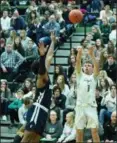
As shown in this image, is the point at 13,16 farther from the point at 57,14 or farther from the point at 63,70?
the point at 63,70

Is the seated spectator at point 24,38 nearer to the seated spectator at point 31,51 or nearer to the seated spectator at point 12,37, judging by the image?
the seated spectator at point 12,37

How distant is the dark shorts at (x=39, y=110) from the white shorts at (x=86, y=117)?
234cm

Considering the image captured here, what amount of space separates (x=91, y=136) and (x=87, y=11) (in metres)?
7.38

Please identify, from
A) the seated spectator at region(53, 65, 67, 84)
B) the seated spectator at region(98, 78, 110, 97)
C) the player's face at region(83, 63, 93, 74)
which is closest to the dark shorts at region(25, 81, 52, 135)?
the player's face at region(83, 63, 93, 74)

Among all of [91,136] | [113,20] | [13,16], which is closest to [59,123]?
Result: [91,136]

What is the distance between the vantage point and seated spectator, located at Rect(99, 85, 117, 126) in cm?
1359

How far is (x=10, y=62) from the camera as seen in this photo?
650 inches

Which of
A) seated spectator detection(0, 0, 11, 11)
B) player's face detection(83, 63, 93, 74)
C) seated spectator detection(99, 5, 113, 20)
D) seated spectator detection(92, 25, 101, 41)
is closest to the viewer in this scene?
player's face detection(83, 63, 93, 74)

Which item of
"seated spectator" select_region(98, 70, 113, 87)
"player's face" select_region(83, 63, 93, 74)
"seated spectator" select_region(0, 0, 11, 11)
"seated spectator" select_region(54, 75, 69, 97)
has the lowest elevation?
"seated spectator" select_region(54, 75, 69, 97)

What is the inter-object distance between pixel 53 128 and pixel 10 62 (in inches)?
136

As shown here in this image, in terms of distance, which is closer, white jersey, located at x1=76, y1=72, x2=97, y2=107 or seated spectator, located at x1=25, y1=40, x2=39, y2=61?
white jersey, located at x1=76, y1=72, x2=97, y2=107

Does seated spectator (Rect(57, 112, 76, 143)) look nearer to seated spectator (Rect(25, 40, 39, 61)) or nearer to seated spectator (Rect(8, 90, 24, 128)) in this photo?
seated spectator (Rect(8, 90, 24, 128))

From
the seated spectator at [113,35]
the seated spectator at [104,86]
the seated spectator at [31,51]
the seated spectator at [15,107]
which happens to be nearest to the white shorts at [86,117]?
the seated spectator at [104,86]

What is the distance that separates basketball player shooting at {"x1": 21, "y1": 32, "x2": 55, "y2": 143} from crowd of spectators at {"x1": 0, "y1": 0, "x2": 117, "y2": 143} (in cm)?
334
